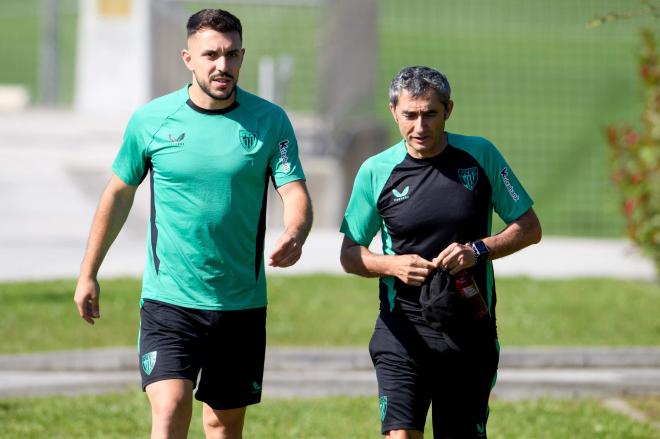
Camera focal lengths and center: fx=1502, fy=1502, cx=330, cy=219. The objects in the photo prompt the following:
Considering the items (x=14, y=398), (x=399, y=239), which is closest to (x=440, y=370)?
(x=399, y=239)

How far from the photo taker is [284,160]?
6.30 m

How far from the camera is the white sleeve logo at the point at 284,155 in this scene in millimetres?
6285

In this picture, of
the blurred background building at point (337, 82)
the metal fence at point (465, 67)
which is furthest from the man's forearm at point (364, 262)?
the metal fence at point (465, 67)

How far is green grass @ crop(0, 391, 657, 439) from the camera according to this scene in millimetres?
8547

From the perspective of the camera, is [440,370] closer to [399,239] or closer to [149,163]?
[399,239]

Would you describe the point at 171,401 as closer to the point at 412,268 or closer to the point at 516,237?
the point at 412,268

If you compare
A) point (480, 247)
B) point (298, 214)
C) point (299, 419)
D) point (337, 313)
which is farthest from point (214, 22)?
point (337, 313)

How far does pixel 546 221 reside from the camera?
27.4 metres

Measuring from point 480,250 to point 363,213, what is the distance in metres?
0.53

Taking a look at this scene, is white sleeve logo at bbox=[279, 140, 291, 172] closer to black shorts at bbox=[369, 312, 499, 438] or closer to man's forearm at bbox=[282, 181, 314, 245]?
man's forearm at bbox=[282, 181, 314, 245]

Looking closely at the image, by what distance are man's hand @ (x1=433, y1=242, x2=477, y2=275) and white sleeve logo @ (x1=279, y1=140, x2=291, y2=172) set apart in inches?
30.5

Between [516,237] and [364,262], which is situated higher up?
[516,237]

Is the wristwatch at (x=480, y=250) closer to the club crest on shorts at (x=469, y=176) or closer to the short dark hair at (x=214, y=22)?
the club crest on shorts at (x=469, y=176)

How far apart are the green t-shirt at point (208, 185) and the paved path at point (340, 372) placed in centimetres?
380
